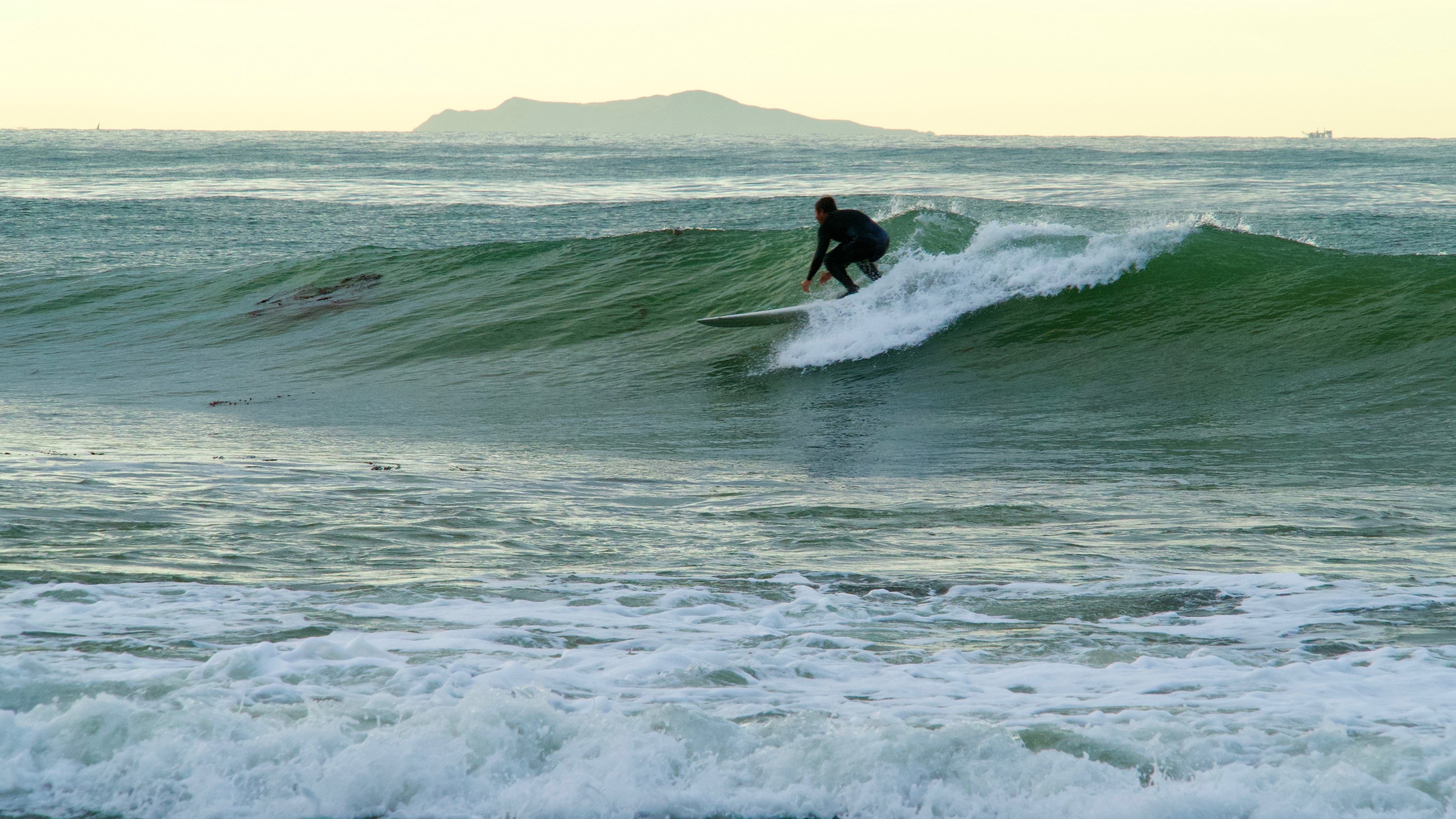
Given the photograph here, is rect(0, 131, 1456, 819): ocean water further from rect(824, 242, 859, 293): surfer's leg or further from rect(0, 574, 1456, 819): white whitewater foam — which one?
rect(824, 242, 859, 293): surfer's leg

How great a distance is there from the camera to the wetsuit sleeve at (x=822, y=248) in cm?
1045

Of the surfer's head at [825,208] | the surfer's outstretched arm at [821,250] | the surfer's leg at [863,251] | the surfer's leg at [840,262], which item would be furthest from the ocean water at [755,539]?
the surfer's head at [825,208]

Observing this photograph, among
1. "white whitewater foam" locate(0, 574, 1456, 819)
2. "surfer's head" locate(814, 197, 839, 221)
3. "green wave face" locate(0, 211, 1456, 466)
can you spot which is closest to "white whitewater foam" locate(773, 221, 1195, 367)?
"green wave face" locate(0, 211, 1456, 466)

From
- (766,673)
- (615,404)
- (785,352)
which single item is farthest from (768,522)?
(785,352)

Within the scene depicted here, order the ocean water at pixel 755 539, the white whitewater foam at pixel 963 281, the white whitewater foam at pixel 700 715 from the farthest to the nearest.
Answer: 1. the white whitewater foam at pixel 963 281
2. the ocean water at pixel 755 539
3. the white whitewater foam at pixel 700 715

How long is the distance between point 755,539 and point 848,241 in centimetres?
632

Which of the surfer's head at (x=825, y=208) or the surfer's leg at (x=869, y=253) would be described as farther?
the surfer's leg at (x=869, y=253)

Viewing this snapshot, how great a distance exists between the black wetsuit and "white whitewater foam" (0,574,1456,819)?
289 inches

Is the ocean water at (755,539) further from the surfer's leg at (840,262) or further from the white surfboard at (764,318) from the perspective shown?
the surfer's leg at (840,262)

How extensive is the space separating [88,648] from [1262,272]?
11.3 m

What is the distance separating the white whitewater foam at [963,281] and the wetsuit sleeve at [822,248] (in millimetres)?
513

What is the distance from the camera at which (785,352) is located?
1045cm

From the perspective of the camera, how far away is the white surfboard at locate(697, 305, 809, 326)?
36.1 ft

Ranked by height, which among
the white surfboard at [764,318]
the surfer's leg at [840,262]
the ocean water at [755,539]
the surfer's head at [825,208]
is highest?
the surfer's head at [825,208]
